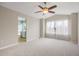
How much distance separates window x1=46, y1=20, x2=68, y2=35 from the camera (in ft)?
29.9

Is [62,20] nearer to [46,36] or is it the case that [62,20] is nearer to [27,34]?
Answer: [46,36]

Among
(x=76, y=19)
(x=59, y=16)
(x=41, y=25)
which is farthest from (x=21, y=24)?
(x=76, y=19)

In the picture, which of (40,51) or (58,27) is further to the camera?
(58,27)

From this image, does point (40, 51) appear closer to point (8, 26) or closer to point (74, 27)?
point (8, 26)

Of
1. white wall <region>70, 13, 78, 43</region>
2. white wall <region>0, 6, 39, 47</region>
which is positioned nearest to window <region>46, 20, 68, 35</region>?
white wall <region>70, 13, 78, 43</region>

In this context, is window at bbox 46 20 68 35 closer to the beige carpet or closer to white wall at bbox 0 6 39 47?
the beige carpet

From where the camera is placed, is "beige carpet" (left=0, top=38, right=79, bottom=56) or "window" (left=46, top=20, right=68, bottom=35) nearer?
"beige carpet" (left=0, top=38, right=79, bottom=56)

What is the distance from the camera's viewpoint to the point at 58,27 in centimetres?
945

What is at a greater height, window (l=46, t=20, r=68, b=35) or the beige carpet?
window (l=46, t=20, r=68, b=35)

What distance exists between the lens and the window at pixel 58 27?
9113mm

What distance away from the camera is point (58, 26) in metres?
9.52

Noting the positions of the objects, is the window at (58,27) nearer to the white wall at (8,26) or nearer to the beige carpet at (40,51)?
the beige carpet at (40,51)

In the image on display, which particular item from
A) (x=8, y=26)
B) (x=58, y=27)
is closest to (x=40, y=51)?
(x=8, y=26)

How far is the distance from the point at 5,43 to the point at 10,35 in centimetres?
56
